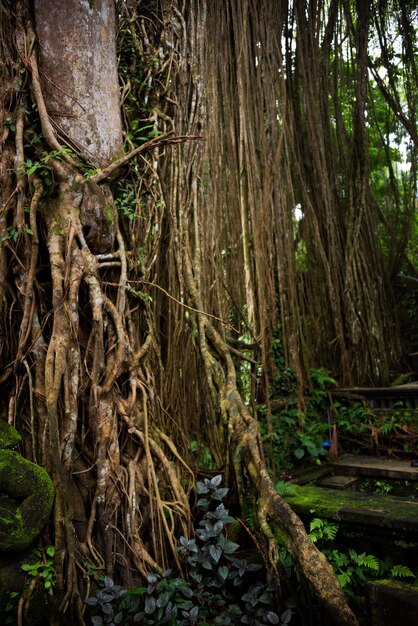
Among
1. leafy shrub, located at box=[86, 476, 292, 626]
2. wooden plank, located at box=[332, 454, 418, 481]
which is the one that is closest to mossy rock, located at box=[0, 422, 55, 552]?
leafy shrub, located at box=[86, 476, 292, 626]

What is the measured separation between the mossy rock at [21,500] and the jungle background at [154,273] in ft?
0.24

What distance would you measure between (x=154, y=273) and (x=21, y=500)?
1.30 metres

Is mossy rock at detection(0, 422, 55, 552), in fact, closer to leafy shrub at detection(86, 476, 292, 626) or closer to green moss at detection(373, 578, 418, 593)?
leafy shrub at detection(86, 476, 292, 626)

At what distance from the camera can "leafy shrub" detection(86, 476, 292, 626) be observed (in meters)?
1.77

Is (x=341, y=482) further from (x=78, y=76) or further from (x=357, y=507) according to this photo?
(x=78, y=76)

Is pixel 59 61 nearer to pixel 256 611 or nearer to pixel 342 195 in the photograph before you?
pixel 256 611

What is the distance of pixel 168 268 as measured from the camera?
8.61ft

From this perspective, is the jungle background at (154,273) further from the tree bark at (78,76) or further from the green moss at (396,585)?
the green moss at (396,585)

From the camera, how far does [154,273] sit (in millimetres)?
2551

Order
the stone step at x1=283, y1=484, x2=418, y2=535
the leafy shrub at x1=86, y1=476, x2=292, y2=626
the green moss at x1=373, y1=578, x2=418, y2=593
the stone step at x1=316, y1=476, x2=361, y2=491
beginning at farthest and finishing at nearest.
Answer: the stone step at x1=316, y1=476, x2=361, y2=491, the stone step at x1=283, y1=484, x2=418, y2=535, the leafy shrub at x1=86, y1=476, x2=292, y2=626, the green moss at x1=373, y1=578, x2=418, y2=593

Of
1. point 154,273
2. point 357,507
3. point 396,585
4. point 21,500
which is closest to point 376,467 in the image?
point 357,507

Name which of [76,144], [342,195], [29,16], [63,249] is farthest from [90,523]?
[342,195]

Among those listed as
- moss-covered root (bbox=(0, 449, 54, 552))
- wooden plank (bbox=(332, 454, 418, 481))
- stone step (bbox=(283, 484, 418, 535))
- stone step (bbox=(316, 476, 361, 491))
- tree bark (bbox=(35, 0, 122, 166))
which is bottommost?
stone step (bbox=(316, 476, 361, 491))

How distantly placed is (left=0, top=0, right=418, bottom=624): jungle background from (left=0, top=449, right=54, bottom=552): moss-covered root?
0.08m
